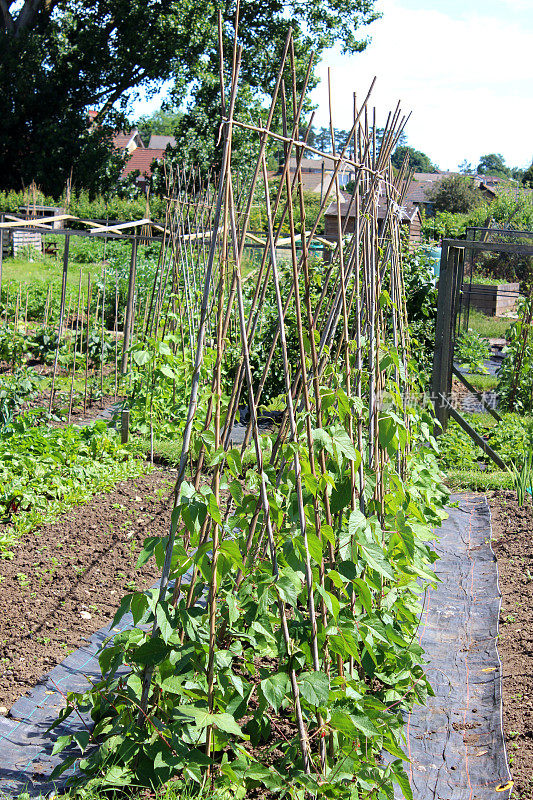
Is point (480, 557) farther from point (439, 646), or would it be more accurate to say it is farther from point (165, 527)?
point (165, 527)

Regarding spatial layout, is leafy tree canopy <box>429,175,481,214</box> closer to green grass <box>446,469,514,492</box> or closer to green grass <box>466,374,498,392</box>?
green grass <box>466,374,498,392</box>

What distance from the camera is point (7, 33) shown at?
72.1ft

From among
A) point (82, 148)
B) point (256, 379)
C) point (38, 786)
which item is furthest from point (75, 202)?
point (38, 786)

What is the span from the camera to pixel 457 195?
4022 cm

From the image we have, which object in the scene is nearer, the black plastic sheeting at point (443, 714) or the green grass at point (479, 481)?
the black plastic sheeting at point (443, 714)

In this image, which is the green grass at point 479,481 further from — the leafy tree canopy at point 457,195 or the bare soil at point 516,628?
the leafy tree canopy at point 457,195

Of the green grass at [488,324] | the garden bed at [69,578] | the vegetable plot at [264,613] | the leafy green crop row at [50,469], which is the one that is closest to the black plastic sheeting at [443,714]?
the garden bed at [69,578]

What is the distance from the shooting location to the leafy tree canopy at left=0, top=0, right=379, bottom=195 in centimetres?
2095

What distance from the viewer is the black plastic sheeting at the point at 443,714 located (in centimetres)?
254

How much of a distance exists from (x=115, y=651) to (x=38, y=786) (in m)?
0.65

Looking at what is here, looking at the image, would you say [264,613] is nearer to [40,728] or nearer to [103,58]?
[40,728]

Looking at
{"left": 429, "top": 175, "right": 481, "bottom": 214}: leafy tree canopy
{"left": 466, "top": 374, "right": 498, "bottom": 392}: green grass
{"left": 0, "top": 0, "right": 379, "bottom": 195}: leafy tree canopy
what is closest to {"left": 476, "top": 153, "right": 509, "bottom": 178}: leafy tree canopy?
{"left": 429, "top": 175, "right": 481, "bottom": 214}: leafy tree canopy

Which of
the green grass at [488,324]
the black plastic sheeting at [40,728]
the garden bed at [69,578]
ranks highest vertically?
the green grass at [488,324]

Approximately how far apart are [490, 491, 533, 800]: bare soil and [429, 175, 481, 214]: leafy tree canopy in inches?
1482
